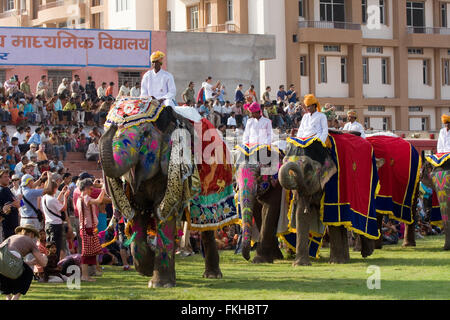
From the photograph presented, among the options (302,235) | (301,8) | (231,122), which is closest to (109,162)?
(302,235)

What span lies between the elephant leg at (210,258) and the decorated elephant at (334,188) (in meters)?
1.82

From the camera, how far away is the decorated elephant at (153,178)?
40.6ft

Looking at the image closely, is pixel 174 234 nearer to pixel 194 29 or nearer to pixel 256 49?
pixel 256 49

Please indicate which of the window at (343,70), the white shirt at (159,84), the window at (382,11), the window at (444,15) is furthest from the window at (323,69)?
the white shirt at (159,84)

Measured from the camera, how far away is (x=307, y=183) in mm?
15812

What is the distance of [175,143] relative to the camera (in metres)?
12.8

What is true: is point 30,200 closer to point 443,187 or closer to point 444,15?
point 443,187

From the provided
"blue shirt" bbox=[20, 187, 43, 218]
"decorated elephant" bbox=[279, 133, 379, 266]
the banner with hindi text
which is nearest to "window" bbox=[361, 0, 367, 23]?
the banner with hindi text

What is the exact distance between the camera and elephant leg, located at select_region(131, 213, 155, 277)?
13.0 m

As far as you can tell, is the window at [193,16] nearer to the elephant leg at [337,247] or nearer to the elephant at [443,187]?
the elephant at [443,187]

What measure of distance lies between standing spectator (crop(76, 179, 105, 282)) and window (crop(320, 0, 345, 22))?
42.4m

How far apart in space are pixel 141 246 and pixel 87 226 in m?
1.94

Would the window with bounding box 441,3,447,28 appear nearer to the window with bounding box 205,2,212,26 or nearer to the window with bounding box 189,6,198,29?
the window with bounding box 205,2,212,26
